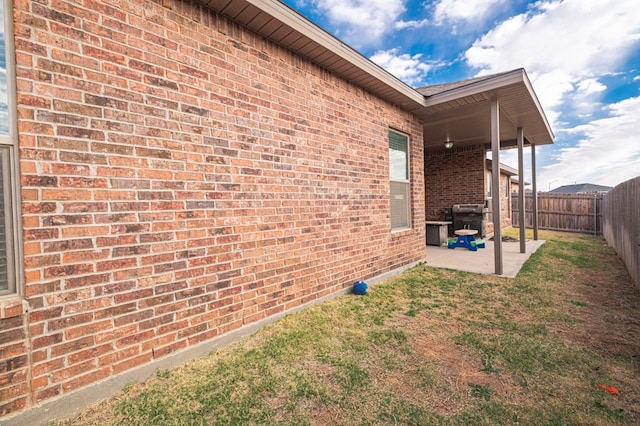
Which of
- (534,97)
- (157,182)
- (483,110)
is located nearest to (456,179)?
(483,110)

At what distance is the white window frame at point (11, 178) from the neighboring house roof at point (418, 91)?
154 cm

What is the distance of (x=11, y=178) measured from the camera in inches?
65.9

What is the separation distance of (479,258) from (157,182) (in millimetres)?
7266

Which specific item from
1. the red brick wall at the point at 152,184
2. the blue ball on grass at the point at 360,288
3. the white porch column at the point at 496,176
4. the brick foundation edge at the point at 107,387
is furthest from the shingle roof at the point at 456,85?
the brick foundation edge at the point at 107,387

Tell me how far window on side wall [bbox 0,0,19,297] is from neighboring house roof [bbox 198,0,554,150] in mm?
1541

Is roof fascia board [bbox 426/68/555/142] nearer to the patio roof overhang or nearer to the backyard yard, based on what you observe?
the patio roof overhang

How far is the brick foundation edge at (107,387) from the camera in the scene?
167cm

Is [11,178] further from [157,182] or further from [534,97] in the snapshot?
[534,97]

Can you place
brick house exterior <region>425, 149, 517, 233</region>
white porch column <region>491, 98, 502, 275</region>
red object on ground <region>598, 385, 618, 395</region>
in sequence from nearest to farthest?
red object on ground <region>598, 385, 618, 395</region> < white porch column <region>491, 98, 502, 275</region> < brick house exterior <region>425, 149, 517, 233</region>

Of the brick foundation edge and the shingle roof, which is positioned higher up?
the shingle roof

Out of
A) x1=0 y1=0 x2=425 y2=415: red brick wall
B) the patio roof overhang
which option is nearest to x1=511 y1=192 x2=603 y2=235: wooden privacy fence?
the patio roof overhang

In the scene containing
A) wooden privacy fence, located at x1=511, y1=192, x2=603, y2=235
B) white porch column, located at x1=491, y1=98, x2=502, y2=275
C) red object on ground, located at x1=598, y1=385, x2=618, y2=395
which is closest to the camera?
red object on ground, located at x1=598, y1=385, x2=618, y2=395

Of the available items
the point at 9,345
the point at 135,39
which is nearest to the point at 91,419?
the point at 9,345

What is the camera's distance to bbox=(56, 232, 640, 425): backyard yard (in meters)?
1.80
